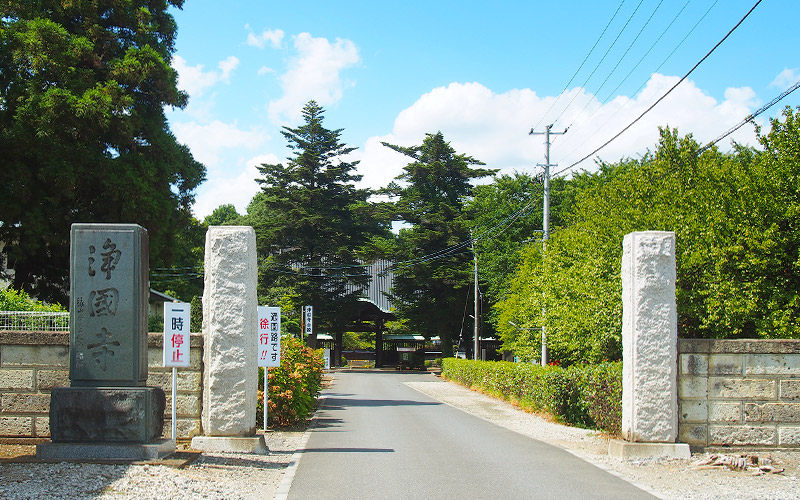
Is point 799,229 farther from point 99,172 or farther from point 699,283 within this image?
point 99,172

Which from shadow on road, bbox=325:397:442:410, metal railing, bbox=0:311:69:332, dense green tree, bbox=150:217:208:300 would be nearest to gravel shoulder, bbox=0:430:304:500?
metal railing, bbox=0:311:69:332

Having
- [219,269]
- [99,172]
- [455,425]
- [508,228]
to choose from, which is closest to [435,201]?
[508,228]

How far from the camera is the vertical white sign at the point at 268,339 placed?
14344mm

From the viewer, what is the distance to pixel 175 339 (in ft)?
36.5

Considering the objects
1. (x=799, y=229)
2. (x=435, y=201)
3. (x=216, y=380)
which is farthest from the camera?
(x=435, y=201)

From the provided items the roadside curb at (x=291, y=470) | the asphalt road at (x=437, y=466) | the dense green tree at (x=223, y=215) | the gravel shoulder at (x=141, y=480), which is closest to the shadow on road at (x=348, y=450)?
the asphalt road at (x=437, y=466)

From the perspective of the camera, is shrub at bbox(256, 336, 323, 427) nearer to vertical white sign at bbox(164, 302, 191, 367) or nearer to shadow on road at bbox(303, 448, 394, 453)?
shadow on road at bbox(303, 448, 394, 453)

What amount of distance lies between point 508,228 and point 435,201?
1408cm

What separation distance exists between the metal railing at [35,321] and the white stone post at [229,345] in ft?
12.4

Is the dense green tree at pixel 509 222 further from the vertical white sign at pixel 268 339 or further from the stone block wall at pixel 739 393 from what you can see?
the stone block wall at pixel 739 393

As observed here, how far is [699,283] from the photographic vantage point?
1573cm

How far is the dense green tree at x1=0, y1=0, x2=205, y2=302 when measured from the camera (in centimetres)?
2180

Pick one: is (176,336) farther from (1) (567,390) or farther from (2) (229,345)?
(1) (567,390)

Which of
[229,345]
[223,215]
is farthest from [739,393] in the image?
[223,215]
